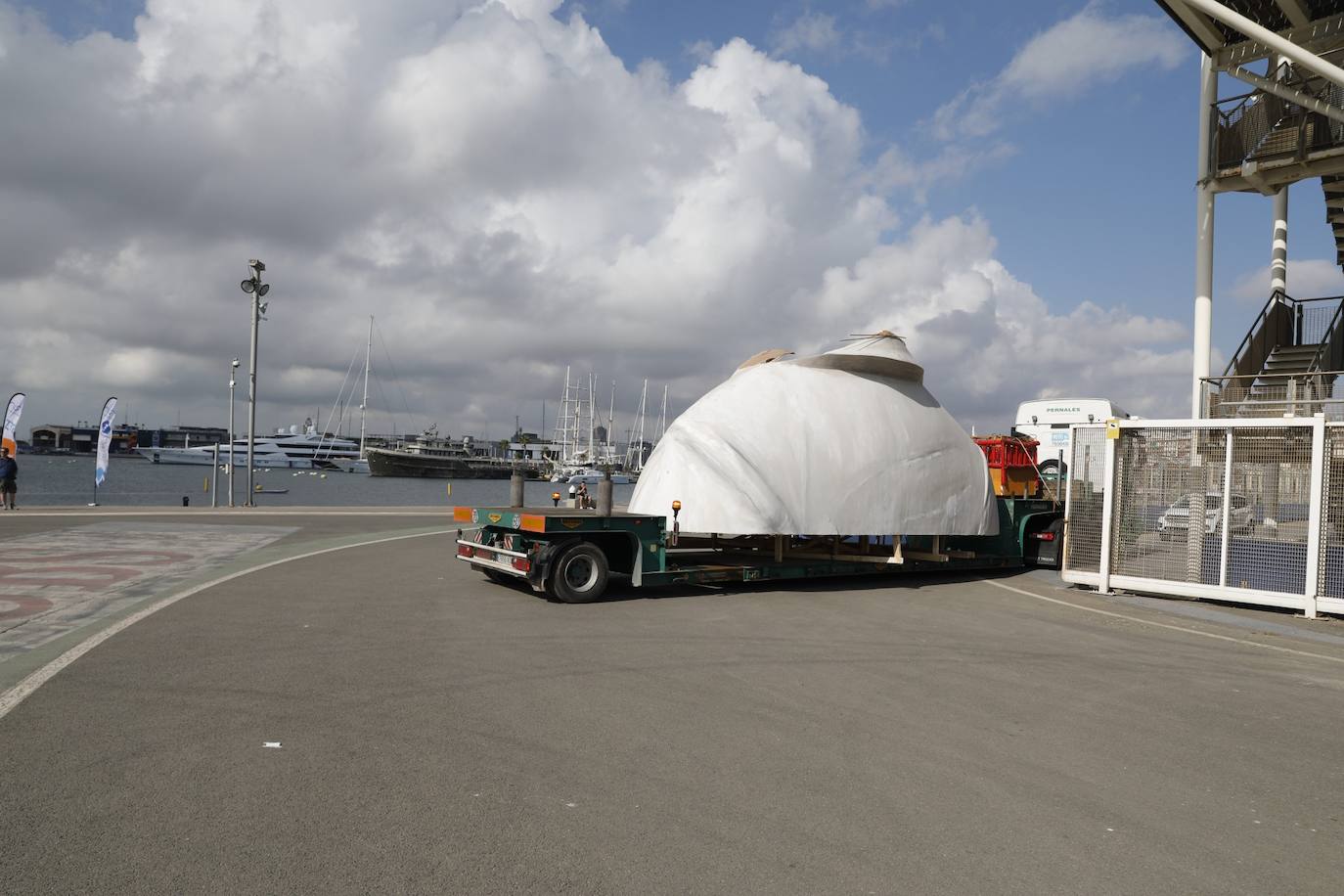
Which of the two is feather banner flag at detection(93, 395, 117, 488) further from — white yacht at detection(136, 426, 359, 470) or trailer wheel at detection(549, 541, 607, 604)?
white yacht at detection(136, 426, 359, 470)

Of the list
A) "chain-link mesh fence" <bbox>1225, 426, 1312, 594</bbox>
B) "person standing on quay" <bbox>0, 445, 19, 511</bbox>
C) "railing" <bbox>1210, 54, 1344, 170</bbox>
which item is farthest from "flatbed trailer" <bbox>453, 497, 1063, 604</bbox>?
"person standing on quay" <bbox>0, 445, 19, 511</bbox>

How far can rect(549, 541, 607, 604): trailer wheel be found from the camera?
11.2 meters

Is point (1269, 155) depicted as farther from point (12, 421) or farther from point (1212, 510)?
point (12, 421)

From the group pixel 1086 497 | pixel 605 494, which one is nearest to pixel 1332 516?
pixel 1086 497

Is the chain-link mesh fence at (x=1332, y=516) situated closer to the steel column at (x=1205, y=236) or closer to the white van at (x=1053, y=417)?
the steel column at (x=1205, y=236)

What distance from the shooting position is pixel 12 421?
89.0ft

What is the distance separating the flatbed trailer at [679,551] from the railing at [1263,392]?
3.68m

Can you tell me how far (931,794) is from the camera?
15.9ft

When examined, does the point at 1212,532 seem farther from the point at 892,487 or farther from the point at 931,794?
the point at 931,794

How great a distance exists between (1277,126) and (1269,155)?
684 millimetres

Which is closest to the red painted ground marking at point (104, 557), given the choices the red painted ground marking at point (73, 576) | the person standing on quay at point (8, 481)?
the red painted ground marking at point (73, 576)

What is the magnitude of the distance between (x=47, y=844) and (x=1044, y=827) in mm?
4667

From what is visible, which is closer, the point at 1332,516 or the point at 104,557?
the point at 1332,516

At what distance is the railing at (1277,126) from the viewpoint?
1625 cm
